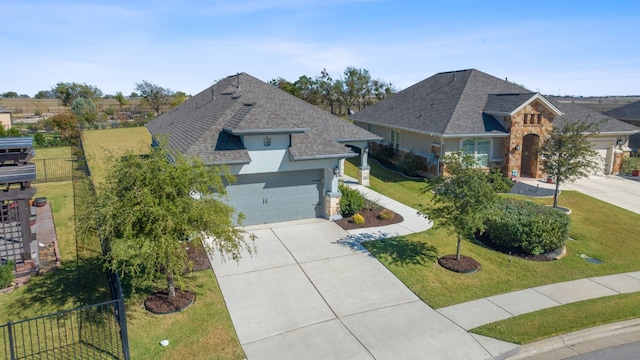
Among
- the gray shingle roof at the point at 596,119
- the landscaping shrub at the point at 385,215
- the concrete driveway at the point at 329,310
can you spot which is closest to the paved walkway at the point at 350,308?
the concrete driveway at the point at 329,310

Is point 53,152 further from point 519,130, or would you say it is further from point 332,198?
point 519,130

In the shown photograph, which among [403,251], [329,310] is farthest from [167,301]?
[403,251]

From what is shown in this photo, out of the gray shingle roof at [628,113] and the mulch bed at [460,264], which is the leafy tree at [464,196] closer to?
the mulch bed at [460,264]

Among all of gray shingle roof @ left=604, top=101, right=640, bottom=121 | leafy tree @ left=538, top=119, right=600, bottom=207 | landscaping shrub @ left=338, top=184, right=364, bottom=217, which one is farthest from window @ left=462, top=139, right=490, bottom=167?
gray shingle roof @ left=604, top=101, right=640, bottom=121

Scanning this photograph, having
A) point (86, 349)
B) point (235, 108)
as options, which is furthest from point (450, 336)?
point (235, 108)

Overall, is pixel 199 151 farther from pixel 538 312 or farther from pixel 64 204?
pixel 538 312
